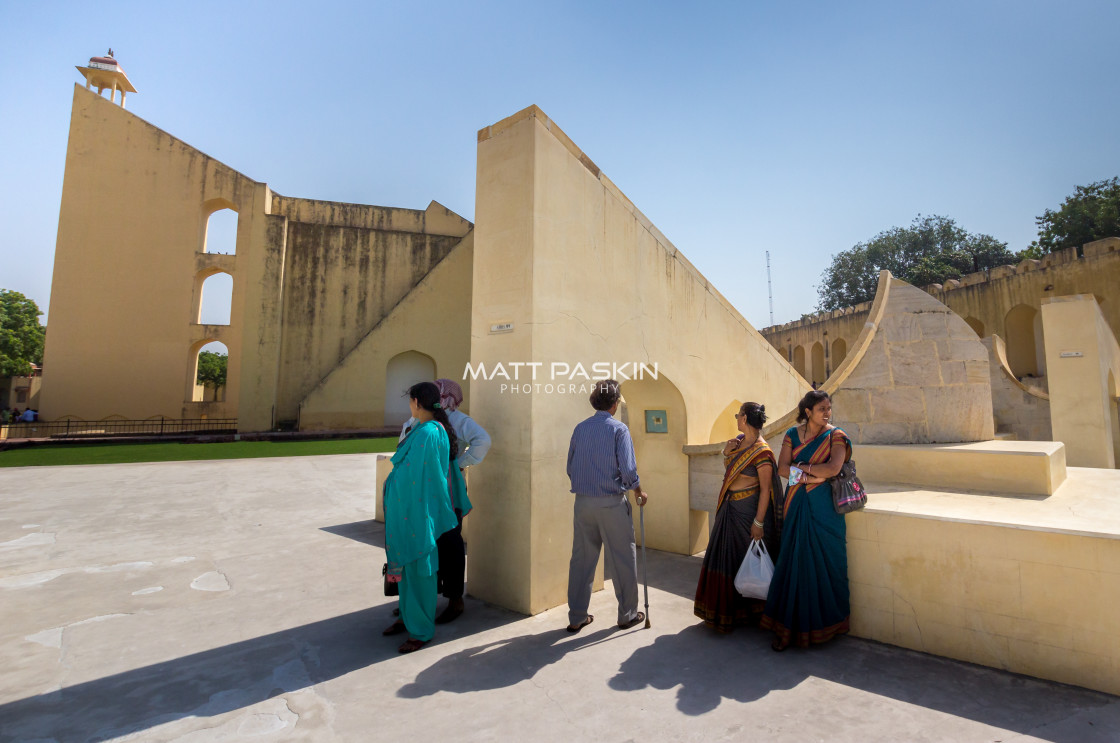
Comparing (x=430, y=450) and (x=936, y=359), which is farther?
(x=936, y=359)

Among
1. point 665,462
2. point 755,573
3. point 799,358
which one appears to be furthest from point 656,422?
point 799,358

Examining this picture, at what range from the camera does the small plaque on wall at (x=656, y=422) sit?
229 inches

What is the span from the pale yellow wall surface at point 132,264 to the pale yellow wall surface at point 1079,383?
73.5ft

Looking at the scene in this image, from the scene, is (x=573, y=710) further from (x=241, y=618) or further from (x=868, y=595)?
(x=241, y=618)

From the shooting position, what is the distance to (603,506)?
11.6 feet

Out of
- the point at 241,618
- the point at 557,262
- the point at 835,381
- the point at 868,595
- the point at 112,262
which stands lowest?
the point at 241,618

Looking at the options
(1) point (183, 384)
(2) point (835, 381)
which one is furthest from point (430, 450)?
(1) point (183, 384)

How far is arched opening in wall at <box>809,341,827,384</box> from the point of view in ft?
89.7

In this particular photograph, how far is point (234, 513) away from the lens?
23.2ft

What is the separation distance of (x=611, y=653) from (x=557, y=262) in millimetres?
2798

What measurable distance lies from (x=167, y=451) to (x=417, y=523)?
1368cm

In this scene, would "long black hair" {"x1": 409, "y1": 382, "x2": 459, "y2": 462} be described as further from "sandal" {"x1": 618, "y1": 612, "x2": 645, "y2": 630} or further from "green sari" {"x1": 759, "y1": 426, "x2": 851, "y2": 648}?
"green sari" {"x1": 759, "y1": 426, "x2": 851, "y2": 648}

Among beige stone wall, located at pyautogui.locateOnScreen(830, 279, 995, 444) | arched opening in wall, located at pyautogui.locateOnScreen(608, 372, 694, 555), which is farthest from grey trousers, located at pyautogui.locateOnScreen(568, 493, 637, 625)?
beige stone wall, located at pyautogui.locateOnScreen(830, 279, 995, 444)

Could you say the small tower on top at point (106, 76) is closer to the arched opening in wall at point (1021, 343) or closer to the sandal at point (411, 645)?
the sandal at point (411, 645)
